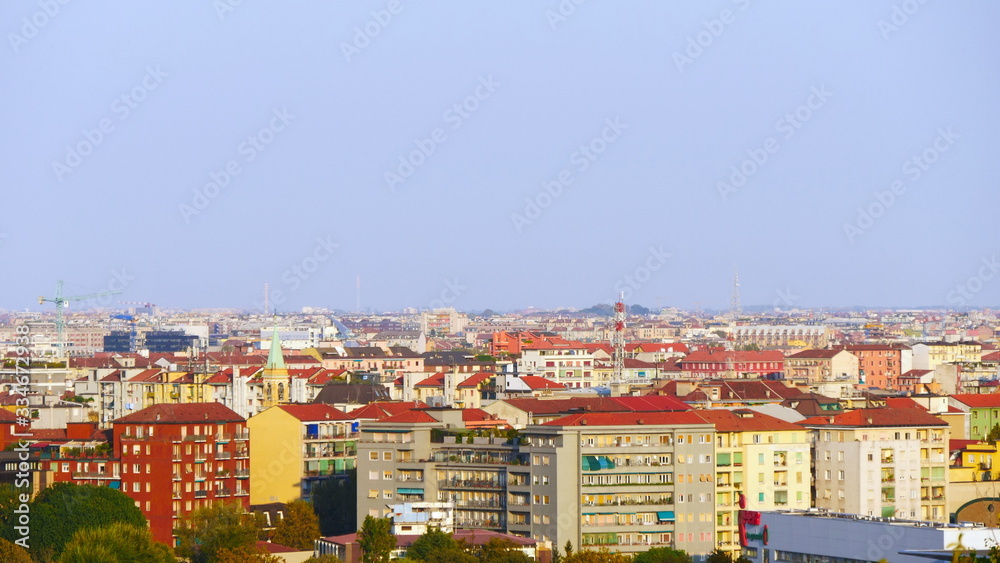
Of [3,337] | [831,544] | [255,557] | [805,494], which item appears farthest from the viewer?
[3,337]

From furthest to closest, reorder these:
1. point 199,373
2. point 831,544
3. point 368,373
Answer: point 368,373, point 199,373, point 831,544

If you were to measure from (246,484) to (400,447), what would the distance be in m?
7.71

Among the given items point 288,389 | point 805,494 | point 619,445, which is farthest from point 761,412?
point 288,389

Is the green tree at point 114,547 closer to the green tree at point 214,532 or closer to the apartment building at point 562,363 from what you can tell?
the green tree at point 214,532

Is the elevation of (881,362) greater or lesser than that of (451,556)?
greater

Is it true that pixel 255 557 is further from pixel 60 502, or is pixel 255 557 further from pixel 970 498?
pixel 970 498

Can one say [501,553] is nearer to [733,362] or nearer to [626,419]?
[626,419]

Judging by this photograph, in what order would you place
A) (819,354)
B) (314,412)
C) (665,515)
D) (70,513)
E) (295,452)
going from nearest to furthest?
(665,515)
(70,513)
(295,452)
(314,412)
(819,354)

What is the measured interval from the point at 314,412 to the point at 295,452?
2.83 meters

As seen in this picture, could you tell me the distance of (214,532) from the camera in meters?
42.7

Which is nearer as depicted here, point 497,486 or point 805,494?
point 497,486

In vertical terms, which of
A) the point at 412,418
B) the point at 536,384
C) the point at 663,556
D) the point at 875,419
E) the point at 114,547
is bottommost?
the point at 663,556

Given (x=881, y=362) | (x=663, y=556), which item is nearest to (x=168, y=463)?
(x=663, y=556)

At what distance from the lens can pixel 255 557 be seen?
39938 millimetres
